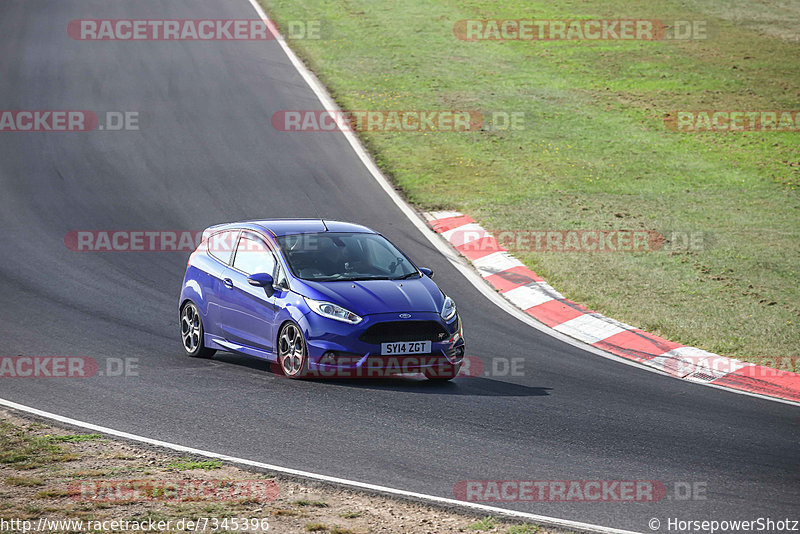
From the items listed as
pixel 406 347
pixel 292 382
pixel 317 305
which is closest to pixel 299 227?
pixel 317 305

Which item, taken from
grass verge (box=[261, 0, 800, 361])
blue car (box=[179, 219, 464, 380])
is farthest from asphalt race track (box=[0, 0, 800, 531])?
grass verge (box=[261, 0, 800, 361])

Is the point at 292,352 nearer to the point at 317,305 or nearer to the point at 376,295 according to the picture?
the point at 317,305

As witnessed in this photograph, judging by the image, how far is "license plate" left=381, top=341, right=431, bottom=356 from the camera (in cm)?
1012

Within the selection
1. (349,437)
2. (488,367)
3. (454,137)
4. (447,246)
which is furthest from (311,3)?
(349,437)

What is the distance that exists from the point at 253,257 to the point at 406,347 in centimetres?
245

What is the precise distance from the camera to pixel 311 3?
3822 cm

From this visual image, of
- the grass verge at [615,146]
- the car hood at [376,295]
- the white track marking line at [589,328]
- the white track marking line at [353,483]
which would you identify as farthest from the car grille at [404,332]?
the grass verge at [615,146]

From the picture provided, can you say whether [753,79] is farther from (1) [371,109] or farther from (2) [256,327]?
(2) [256,327]

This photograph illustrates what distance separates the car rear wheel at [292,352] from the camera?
1027 cm

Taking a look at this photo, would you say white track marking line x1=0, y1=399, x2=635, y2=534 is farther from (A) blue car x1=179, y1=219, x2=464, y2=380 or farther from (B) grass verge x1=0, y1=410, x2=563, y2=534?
(A) blue car x1=179, y1=219, x2=464, y2=380

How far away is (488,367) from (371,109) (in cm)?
1621

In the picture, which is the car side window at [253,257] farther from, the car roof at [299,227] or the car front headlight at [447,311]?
the car front headlight at [447,311]

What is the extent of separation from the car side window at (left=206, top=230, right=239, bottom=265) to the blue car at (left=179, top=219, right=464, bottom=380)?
0.05 feet

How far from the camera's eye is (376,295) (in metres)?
10.4
